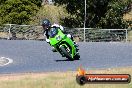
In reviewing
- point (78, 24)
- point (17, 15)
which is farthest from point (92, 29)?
point (17, 15)

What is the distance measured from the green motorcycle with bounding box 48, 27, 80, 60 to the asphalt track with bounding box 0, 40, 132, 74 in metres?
0.37

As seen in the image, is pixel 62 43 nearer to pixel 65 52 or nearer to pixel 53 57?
pixel 65 52

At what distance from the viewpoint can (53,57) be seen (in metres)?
23.8

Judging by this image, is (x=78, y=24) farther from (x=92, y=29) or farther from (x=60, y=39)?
(x=60, y=39)

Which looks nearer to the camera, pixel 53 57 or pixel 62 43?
pixel 62 43

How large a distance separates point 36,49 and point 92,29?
788 cm

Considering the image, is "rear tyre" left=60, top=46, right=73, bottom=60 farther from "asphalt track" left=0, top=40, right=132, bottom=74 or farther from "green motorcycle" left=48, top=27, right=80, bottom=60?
"asphalt track" left=0, top=40, right=132, bottom=74

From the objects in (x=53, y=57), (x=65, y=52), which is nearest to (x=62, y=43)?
(x=65, y=52)

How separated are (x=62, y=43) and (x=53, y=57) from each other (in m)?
1.82

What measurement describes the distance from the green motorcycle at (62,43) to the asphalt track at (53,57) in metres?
0.37

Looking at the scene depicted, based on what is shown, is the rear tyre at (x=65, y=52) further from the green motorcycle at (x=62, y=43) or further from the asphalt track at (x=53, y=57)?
the asphalt track at (x=53, y=57)

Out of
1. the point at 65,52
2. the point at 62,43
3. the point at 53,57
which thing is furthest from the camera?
the point at 53,57

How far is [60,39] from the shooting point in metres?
22.0

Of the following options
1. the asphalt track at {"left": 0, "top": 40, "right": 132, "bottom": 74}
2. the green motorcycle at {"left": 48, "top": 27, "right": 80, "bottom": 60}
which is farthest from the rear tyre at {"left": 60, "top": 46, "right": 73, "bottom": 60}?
the asphalt track at {"left": 0, "top": 40, "right": 132, "bottom": 74}
